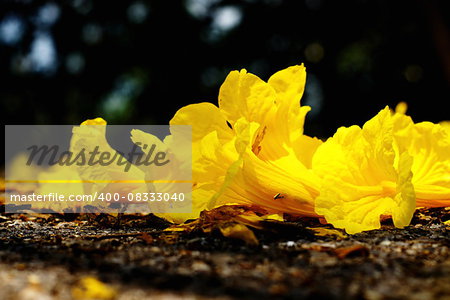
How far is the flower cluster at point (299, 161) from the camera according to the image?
42.4 inches

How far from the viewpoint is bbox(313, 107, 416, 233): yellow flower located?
103cm

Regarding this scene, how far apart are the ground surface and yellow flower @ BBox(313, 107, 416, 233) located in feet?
0.20

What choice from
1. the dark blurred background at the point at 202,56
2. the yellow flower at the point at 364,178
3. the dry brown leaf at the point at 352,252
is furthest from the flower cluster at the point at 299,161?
the dark blurred background at the point at 202,56

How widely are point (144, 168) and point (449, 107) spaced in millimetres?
4061

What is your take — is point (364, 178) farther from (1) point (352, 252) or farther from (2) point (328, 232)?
(1) point (352, 252)

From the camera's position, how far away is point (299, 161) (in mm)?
1264

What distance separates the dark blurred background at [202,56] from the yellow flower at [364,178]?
354 cm

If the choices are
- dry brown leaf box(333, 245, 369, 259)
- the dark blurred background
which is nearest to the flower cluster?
dry brown leaf box(333, 245, 369, 259)

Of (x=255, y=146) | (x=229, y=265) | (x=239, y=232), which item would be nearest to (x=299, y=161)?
(x=255, y=146)

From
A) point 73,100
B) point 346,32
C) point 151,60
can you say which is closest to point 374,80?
point 346,32

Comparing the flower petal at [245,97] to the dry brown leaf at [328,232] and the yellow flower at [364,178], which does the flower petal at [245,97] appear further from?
the dry brown leaf at [328,232]

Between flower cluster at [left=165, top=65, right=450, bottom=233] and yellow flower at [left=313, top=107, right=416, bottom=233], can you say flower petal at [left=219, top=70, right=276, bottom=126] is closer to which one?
flower cluster at [left=165, top=65, right=450, bottom=233]

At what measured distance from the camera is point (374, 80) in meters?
5.04

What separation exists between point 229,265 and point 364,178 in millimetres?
469
